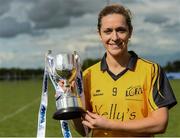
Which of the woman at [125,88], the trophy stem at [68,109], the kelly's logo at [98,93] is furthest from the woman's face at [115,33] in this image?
the trophy stem at [68,109]

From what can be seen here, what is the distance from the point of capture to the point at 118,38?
2.85m

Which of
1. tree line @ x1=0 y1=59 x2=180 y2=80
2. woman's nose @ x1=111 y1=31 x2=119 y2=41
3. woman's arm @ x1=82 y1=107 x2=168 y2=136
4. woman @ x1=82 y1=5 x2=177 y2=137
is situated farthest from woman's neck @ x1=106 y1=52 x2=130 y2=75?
tree line @ x1=0 y1=59 x2=180 y2=80

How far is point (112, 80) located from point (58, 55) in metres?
0.34

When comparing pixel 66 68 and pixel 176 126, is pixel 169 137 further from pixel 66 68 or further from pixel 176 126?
pixel 66 68

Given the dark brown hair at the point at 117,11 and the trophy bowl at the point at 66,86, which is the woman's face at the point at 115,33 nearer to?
the dark brown hair at the point at 117,11

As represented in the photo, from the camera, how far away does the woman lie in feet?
9.29

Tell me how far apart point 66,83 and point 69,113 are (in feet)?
0.74

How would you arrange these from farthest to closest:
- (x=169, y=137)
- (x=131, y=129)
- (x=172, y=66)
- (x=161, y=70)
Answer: (x=172, y=66) < (x=169, y=137) < (x=161, y=70) < (x=131, y=129)

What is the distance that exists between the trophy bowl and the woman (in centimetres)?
9

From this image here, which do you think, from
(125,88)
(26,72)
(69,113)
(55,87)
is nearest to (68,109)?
(69,113)

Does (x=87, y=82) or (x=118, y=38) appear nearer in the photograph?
(x=118, y=38)

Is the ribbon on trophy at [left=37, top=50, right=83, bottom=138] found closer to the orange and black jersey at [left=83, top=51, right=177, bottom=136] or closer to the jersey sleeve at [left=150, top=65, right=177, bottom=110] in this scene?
the orange and black jersey at [left=83, top=51, right=177, bottom=136]

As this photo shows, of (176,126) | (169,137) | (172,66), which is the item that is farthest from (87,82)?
(172,66)

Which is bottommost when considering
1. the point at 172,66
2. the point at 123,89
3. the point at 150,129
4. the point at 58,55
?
the point at 172,66
